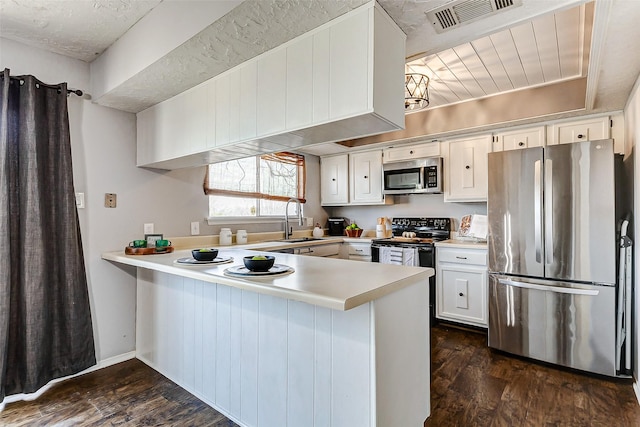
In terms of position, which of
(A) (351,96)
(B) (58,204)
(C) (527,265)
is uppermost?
(A) (351,96)

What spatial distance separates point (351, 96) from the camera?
1458 millimetres

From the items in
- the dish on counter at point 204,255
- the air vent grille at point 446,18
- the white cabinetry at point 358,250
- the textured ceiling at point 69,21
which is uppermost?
the textured ceiling at point 69,21

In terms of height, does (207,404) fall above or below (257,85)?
below

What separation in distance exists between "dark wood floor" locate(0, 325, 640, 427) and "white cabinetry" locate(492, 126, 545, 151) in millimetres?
1999

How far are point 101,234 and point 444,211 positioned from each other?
138 inches

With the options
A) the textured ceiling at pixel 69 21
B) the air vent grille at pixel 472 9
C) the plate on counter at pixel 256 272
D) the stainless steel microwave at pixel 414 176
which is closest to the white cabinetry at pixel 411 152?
the stainless steel microwave at pixel 414 176

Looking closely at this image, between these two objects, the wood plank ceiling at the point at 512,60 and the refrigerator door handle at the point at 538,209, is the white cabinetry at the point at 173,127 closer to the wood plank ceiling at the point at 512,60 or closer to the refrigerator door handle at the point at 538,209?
the wood plank ceiling at the point at 512,60

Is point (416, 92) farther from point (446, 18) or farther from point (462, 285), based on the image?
point (462, 285)

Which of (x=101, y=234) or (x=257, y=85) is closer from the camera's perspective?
(x=257, y=85)

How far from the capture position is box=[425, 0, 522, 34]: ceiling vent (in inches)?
53.5

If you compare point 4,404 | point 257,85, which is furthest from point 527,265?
point 4,404

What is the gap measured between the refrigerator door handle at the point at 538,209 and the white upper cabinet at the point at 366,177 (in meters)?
1.84

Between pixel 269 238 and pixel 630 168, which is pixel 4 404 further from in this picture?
pixel 630 168

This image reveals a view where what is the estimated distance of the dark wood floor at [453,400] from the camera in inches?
72.6
